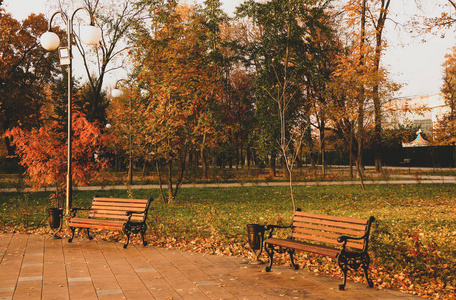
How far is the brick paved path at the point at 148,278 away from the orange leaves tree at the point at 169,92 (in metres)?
6.45

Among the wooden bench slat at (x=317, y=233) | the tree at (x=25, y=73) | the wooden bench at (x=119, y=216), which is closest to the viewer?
the wooden bench slat at (x=317, y=233)

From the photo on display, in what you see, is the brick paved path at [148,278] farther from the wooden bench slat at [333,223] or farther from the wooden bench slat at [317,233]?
the wooden bench slat at [333,223]

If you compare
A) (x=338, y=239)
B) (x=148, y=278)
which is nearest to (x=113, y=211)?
(x=148, y=278)

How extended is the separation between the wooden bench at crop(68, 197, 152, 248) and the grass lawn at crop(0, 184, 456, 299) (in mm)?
544

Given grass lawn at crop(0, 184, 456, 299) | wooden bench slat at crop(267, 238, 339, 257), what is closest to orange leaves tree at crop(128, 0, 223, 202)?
grass lawn at crop(0, 184, 456, 299)

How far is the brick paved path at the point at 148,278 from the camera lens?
5.03 meters

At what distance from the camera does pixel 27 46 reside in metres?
32.7

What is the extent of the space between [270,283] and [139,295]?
1653 mm

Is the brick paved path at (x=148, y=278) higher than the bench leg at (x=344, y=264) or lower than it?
lower

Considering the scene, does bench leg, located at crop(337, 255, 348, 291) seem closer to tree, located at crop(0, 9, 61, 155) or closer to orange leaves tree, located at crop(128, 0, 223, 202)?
orange leaves tree, located at crop(128, 0, 223, 202)

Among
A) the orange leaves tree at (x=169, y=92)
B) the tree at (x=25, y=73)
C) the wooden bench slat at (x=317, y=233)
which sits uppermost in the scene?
the tree at (x=25, y=73)

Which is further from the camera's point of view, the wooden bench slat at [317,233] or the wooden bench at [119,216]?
the wooden bench at [119,216]

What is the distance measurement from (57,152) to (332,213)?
7345 millimetres

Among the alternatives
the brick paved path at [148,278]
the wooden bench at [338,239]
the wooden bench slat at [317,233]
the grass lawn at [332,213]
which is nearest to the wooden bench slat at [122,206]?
the grass lawn at [332,213]
